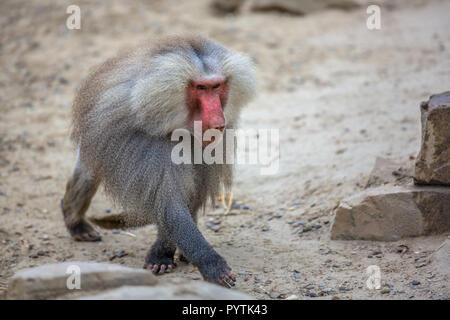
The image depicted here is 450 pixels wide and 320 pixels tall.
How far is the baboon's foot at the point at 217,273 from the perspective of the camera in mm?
3430

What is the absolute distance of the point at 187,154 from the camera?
371 cm

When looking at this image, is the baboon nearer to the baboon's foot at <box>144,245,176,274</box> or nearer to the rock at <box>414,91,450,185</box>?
the baboon's foot at <box>144,245,176,274</box>

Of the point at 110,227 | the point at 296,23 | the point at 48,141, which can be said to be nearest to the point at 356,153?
the point at 110,227

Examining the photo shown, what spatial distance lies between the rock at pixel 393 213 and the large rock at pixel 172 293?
1.44 meters

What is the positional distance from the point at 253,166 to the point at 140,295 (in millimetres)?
3173

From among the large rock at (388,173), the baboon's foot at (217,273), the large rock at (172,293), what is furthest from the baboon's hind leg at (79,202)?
the large rock at (388,173)

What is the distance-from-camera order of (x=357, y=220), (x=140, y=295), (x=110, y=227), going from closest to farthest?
→ (x=140, y=295), (x=357, y=220), (x=110, y=227)

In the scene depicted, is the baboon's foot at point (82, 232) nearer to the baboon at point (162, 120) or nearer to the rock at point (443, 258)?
the baboon at point (162, 120)

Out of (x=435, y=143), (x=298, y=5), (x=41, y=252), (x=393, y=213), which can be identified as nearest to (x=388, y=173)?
(x=393, y=213)

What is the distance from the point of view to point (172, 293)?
109 inches

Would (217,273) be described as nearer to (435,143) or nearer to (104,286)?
(104,286)

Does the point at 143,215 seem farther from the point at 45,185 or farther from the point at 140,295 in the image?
the point at 45,185

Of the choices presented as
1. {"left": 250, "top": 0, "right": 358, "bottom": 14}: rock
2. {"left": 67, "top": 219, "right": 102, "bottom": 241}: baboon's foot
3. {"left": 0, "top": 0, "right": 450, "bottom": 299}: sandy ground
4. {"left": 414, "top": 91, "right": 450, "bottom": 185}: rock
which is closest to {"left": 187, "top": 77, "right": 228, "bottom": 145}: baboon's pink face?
{"left": 0, "top": 0, "right": 450, "bottom": 299}: sandy ground
